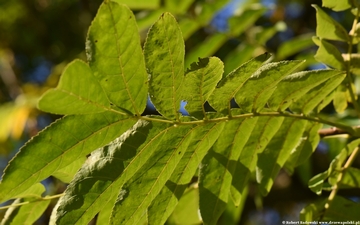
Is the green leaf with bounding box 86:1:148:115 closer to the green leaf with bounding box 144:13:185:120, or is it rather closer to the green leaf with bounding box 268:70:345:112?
the green leaf with bounding box 144:13:185:120

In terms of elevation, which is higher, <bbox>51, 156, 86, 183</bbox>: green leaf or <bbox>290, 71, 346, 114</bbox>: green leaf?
<bbox>51, 156, 86, 183</bbox>: green leaf

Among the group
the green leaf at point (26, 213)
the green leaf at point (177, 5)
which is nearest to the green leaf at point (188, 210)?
the green leaf at point (26, 213)

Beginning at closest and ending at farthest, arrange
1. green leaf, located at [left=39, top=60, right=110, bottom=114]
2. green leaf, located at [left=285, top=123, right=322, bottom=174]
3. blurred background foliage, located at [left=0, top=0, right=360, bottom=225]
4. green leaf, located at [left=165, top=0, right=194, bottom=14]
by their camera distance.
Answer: green leaf, located at [left=39, top=60, right=110, bottom=114] → green leaf, located at [left=285, top=123, right=322, bottom=174] → green leaf, located at [left=165, top=0, right=194, bottom=14] → blurred background foliage, located at [left=0, top=0, right=360, bottom=225]

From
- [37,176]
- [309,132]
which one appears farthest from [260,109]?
[37,176]

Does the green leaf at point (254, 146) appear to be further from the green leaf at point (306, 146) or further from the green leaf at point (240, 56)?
the green leaf at point (240, 56)

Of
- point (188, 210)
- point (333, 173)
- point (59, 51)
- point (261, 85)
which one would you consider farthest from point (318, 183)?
point (59, 51)

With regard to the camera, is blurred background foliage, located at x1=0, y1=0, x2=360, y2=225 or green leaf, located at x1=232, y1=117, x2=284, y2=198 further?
blurred background foliage, located at x1=0, y1=0, x2=360, y2=225

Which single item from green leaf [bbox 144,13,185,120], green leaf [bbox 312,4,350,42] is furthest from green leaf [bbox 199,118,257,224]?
green leaf [bbox 312,4,350,42]
